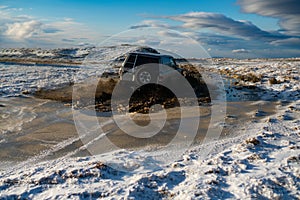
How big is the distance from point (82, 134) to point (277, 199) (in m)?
5.08

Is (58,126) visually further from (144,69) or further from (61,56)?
(61,56)

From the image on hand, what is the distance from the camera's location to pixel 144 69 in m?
13.1

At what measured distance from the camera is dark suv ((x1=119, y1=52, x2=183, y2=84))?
13.0m

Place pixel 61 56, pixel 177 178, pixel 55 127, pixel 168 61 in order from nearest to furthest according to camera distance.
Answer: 1. pixel 177 178
2. pixel 55 127
3. pixel 168 61
4. pixel 61 56

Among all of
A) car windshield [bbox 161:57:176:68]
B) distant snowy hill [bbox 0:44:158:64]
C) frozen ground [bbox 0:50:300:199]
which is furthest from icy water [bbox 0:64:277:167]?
distant snowy hill [bbox 0:44:158:64]

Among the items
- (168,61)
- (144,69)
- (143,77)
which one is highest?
(168,61)

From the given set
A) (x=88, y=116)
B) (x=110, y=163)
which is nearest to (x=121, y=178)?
(x=110, y=163)

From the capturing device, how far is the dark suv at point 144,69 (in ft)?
42.6

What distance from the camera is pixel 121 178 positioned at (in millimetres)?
5344

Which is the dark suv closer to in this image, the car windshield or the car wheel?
the car wheel

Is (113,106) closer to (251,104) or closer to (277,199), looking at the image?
(251,104)

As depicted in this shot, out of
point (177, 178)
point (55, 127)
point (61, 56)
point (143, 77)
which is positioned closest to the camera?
point (177, 178)

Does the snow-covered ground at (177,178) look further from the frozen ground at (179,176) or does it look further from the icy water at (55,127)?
the icy water at (55,127)

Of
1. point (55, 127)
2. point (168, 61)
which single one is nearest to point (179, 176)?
point (55, 127)
